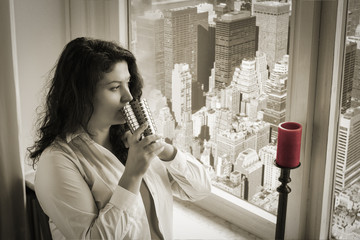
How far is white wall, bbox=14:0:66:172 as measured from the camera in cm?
192

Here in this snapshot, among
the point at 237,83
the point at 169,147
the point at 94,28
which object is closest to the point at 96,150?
the point at 169,147

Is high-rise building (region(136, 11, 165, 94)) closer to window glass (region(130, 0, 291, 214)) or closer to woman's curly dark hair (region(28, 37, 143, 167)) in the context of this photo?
window glass (region(130, 0, 291, 214))

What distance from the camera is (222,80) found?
163cm

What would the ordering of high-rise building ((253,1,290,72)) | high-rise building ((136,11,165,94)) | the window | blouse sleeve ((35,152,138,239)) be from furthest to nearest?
high-rise building ((136,11,165,94))
the window
high-rise building ((253,1,290,72))
blouse sleeve ((35,152,138,239))

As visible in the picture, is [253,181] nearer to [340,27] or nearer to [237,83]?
[237,83]

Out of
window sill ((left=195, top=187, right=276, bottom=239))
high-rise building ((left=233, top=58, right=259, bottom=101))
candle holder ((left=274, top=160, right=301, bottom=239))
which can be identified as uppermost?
high-rise building ((left=233, top=58, right=259, bottom=101))

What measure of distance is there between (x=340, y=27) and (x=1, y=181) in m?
1.27

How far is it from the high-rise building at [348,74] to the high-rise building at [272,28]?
19 centimetres

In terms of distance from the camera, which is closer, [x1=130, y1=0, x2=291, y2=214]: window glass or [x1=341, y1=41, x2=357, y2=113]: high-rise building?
[x1=341, y1=41, x2=357, y2=113]: high-rise building

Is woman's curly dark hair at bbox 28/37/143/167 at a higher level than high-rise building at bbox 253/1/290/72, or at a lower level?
lower

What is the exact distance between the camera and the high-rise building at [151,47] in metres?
1.83

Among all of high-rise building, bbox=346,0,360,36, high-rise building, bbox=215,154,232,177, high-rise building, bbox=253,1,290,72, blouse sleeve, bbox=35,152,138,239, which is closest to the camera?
blouse sleeve, bbox=35,152,138,239

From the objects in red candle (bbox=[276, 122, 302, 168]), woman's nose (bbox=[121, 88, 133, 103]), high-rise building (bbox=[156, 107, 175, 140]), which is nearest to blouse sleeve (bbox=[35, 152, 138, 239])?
woman's nose (bbox=[121, 88, 133, 103])

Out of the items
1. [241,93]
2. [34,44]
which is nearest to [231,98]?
[241,93]
